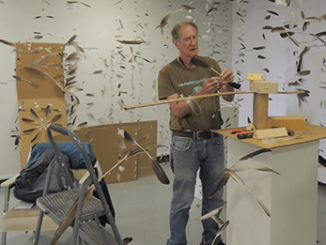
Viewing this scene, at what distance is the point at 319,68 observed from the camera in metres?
3.43

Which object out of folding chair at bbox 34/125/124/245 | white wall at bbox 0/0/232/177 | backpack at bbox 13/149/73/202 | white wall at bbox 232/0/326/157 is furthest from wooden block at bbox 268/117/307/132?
white wall at bbox 0/0/232/177

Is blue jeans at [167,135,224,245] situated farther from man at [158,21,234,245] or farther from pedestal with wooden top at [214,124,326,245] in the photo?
pedestal with wooden top at [214,124,326,245]

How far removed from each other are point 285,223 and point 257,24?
3.65 m

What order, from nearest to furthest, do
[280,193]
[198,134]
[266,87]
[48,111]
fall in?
[280,193] < [266,87] < [198,134] < [48,111]

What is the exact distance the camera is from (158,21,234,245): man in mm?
1832

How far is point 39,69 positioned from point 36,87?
0.23 metres

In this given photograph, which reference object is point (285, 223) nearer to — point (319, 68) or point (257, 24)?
point (319, 68)

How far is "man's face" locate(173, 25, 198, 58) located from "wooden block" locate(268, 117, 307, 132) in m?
0.65

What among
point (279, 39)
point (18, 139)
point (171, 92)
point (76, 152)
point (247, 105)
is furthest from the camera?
point (247, 105)

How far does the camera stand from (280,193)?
132 cm

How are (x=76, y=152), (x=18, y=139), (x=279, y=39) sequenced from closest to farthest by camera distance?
(x=76, y=152) < (x=18, y=139) < (x=279, y=39)

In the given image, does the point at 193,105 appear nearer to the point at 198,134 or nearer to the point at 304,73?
the point at 198,134

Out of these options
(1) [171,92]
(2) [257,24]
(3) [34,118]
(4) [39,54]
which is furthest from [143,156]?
(2) [257,24]

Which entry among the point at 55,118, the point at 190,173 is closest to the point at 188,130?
the point at 190,173
